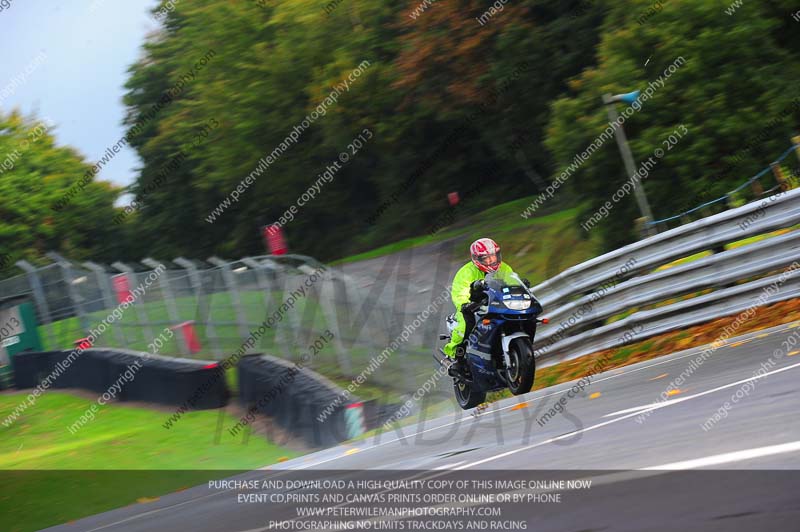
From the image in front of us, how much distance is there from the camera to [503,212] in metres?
41.9

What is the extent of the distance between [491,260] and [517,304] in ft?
1.87

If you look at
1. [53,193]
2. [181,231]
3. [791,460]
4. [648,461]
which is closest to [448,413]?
[648,461]

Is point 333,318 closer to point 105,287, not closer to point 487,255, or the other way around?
point 487,255

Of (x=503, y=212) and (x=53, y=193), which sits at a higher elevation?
(x=53, y=193)

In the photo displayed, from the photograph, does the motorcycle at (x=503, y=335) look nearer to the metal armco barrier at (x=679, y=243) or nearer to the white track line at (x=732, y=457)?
Answer: the metal armco barrier at (x=679, y=243)

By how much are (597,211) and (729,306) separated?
15.0m

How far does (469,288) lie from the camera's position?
1148 centimetres

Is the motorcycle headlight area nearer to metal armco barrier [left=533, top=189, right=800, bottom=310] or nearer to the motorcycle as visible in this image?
the motorcycle

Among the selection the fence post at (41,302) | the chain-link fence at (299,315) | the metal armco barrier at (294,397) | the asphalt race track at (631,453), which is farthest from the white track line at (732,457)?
the fence post at (41,302)

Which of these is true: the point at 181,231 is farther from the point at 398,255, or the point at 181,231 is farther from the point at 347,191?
the point at 398,255

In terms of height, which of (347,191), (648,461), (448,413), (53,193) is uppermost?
(53,193)

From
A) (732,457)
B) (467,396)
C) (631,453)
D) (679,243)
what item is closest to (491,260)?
(467,396)

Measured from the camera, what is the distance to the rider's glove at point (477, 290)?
11023 millimetres

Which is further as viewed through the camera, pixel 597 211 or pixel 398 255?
pixel 398 255
